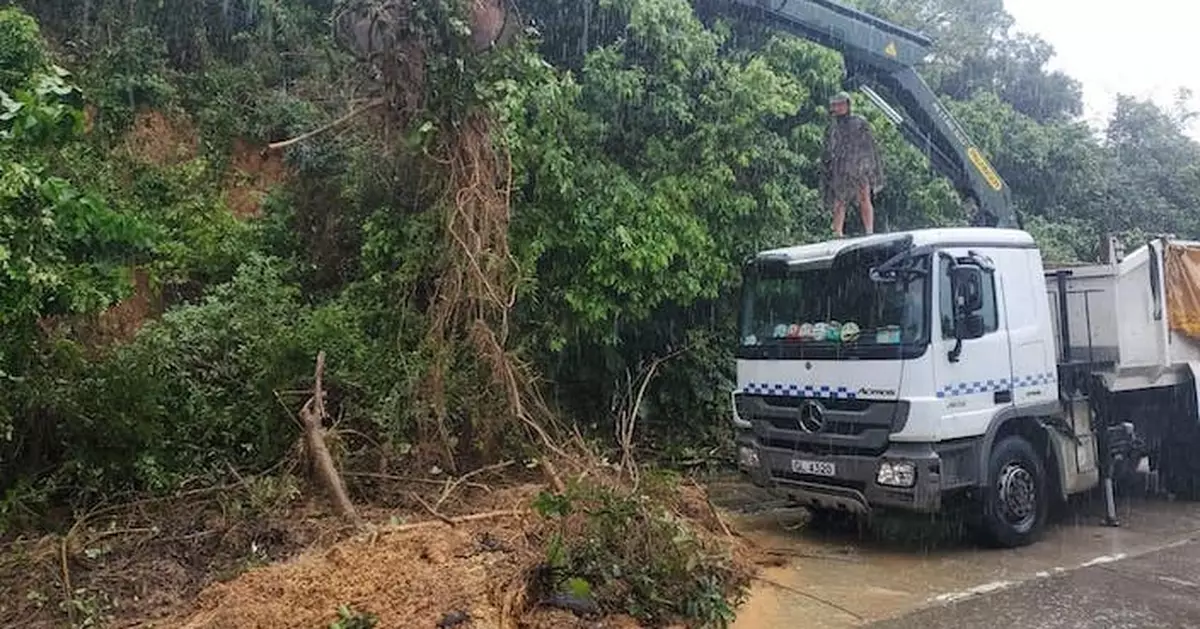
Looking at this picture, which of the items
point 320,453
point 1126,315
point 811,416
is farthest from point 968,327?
point 320,453

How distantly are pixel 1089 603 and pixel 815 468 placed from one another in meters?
2.00

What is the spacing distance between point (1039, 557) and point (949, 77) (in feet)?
59.6

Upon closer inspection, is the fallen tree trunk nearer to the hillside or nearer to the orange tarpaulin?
the hillside

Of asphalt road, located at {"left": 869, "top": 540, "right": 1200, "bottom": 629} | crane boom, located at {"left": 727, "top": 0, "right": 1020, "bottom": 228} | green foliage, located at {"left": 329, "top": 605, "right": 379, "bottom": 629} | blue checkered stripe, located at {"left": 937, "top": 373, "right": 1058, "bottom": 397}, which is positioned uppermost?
crane boom, located at {"left": 727, "top": 0, "right": 1020, "bottom": 228}

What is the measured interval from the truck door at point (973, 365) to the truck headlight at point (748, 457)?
156 centimetres

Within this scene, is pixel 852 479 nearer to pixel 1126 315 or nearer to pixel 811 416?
pixel 811 416

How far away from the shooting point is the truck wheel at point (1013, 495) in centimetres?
696

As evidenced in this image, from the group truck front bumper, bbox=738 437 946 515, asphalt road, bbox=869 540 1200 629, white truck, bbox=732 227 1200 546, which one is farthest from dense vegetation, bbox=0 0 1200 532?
asphalt road, bbox=869 540 1200 629

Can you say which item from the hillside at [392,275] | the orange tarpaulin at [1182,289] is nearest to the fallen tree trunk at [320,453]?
the hillside at [392,275]

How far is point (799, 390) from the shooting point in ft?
23.7

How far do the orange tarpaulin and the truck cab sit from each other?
4.98 ft

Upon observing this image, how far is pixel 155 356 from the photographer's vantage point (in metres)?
7.46

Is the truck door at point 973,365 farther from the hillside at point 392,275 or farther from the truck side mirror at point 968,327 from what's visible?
the hillside at point 392,275

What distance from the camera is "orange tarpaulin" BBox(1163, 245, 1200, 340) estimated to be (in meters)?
8.13
